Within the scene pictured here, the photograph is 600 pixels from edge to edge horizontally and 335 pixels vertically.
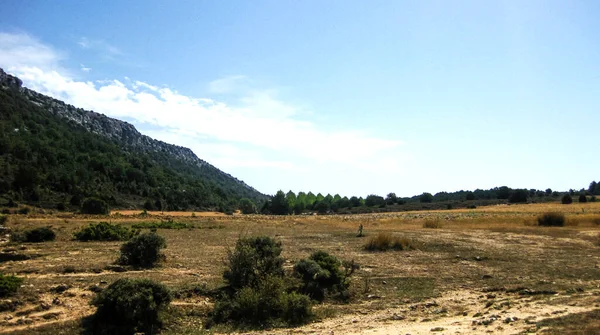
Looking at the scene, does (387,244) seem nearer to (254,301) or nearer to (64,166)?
(254,301)

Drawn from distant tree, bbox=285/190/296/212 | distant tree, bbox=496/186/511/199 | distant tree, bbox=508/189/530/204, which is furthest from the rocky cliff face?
distant tree, bbox=496/186/511/199

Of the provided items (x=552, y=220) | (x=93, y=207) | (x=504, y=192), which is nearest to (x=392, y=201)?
(x=504, y=192)

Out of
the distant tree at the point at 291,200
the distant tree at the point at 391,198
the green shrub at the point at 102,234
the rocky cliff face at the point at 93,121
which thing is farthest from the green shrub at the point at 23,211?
the distant tree at the point at 391,198

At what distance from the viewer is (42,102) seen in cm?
11444

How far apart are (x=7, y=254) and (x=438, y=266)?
18720 mm

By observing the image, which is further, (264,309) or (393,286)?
(393,286)

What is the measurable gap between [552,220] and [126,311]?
42.0m

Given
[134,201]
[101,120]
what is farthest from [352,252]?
[101,120]

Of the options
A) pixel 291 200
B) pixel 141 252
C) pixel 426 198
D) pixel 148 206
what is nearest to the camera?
pixel 141 252

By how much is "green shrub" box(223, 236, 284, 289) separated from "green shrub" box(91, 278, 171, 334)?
3.14 meters

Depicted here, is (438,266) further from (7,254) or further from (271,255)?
(7,254)

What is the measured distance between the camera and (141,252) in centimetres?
1648

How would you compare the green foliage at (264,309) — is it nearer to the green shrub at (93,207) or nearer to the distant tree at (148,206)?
the green shrub at (93,207)

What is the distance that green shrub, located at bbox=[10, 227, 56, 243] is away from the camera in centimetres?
2228
